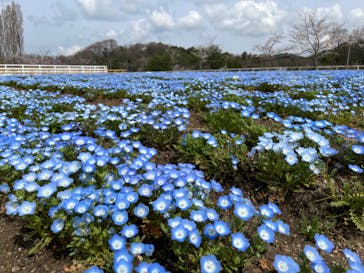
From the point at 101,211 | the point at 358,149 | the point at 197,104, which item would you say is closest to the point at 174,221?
the point at 101,211

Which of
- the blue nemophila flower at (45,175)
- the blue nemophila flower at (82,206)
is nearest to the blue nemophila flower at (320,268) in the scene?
the blue nemophila flower at (82,206)

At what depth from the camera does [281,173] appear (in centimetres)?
246

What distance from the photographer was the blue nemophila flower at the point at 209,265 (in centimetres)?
142

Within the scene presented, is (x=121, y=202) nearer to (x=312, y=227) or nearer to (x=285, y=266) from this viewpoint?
(x=285, y=266)

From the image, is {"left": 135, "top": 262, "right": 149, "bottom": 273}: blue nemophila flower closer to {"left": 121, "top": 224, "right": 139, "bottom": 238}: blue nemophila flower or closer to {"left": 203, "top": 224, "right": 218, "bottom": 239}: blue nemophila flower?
{"left": 121, "top": 224, "right": 139, "bottom": 238}: blue nemophila flower

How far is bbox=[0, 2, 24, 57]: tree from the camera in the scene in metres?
41.8

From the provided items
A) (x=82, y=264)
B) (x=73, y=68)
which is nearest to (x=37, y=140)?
(x=82, y=264)

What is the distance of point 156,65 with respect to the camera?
43344mm

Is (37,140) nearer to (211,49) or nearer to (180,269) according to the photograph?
(180,269)

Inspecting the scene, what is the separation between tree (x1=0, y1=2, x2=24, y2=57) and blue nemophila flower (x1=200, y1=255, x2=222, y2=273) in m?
48.9

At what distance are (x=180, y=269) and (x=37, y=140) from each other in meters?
2.46

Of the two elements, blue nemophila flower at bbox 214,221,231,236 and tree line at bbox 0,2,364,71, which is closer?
blue nemophila flower at bbox 214,221,231,236

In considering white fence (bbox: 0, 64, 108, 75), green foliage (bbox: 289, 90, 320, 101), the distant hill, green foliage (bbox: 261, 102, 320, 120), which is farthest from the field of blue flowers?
the distant hill

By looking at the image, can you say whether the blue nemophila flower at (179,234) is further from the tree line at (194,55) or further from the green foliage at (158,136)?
the tree line at (194,55)
